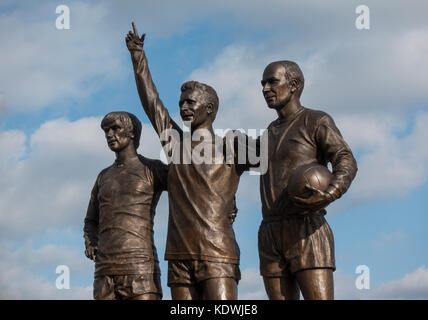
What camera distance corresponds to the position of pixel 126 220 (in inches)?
484

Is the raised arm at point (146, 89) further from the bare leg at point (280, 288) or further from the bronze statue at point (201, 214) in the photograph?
the bare leg at point (280, 288)

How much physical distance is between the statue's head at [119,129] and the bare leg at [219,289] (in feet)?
8.61

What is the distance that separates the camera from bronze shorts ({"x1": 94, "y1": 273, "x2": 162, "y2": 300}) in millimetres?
12031

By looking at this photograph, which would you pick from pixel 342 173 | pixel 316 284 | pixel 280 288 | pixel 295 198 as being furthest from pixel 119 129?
pixel 316 284

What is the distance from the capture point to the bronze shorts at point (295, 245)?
10.9 metres

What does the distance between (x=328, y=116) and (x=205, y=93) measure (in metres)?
1.72

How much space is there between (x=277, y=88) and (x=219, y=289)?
2.63 metres

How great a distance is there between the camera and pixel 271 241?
36.6ft

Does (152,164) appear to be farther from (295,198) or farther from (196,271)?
(295,198)

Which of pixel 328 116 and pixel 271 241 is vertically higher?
pixel 328 116

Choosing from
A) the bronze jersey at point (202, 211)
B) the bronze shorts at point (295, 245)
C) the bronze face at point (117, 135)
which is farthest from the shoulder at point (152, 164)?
the bronze shorts at point (295, 245)

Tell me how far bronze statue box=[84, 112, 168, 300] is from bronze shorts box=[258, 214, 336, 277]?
1.79m

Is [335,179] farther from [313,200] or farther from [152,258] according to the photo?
[152,258]
